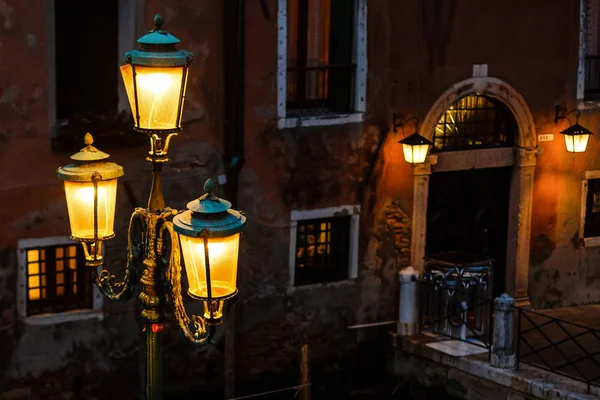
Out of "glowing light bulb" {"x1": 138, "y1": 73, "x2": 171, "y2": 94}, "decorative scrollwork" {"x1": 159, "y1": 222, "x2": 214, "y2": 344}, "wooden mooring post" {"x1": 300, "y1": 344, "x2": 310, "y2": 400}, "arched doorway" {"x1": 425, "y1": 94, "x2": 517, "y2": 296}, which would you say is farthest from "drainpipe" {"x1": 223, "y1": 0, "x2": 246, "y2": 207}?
"glowing light bulb" {"x1": 138, "y1": 73, "x2": 171, "y2": 94}

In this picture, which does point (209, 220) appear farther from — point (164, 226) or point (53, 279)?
point (53, 279)

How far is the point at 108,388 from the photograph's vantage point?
44.7 feet

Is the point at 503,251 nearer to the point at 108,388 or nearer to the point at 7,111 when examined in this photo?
the point at 108,388

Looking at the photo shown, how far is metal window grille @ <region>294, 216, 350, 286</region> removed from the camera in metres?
14.7

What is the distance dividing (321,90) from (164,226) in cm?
746

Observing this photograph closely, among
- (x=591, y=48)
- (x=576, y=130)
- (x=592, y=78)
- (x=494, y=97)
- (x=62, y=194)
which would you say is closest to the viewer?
(x=62, y=194)

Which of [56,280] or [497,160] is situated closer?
[56,280]

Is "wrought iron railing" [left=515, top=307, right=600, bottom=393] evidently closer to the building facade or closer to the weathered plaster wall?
the building facade

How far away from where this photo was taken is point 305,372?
45.1 feet

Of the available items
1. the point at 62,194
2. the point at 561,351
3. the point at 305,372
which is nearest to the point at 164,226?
the point at 62,194

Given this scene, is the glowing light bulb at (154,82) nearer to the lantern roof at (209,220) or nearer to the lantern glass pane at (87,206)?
the lantern roof at (209,220)

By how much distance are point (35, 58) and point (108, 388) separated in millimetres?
3671

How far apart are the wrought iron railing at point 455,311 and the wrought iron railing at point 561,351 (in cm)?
49

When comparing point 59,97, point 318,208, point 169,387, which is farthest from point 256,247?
point 59,97
